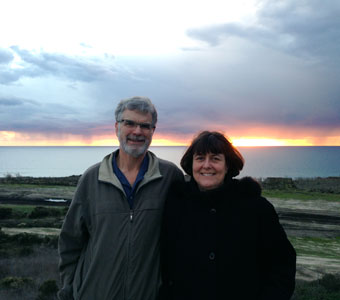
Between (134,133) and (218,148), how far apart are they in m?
0.82

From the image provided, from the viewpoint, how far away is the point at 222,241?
100 inches

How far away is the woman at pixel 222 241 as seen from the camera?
253 centimetres

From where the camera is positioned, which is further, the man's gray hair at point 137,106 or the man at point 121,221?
the man's gray hair at point 137,106

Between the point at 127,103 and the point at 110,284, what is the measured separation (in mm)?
→ 1639

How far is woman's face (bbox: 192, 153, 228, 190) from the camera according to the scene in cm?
272

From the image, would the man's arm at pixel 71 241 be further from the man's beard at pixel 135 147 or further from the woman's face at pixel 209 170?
the woman's face at pixel 209 170

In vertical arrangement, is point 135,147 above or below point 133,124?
below

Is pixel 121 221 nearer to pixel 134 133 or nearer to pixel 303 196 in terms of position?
pixel 134 133

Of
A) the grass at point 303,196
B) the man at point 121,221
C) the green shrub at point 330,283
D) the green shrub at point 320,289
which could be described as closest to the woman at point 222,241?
the man at point 121,221

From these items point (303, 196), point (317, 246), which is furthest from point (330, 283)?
point (303, 196)

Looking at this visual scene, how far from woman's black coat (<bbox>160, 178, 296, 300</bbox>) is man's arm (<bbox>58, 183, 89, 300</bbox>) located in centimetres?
97

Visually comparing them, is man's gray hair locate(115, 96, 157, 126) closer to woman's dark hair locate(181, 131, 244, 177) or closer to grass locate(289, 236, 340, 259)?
woman's dark hair locate(181, 131, 244, 177)

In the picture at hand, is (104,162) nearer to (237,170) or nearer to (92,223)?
(92,223)

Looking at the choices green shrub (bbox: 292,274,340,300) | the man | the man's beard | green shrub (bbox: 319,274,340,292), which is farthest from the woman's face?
green shrub (bbox: 319,274,340,292)
